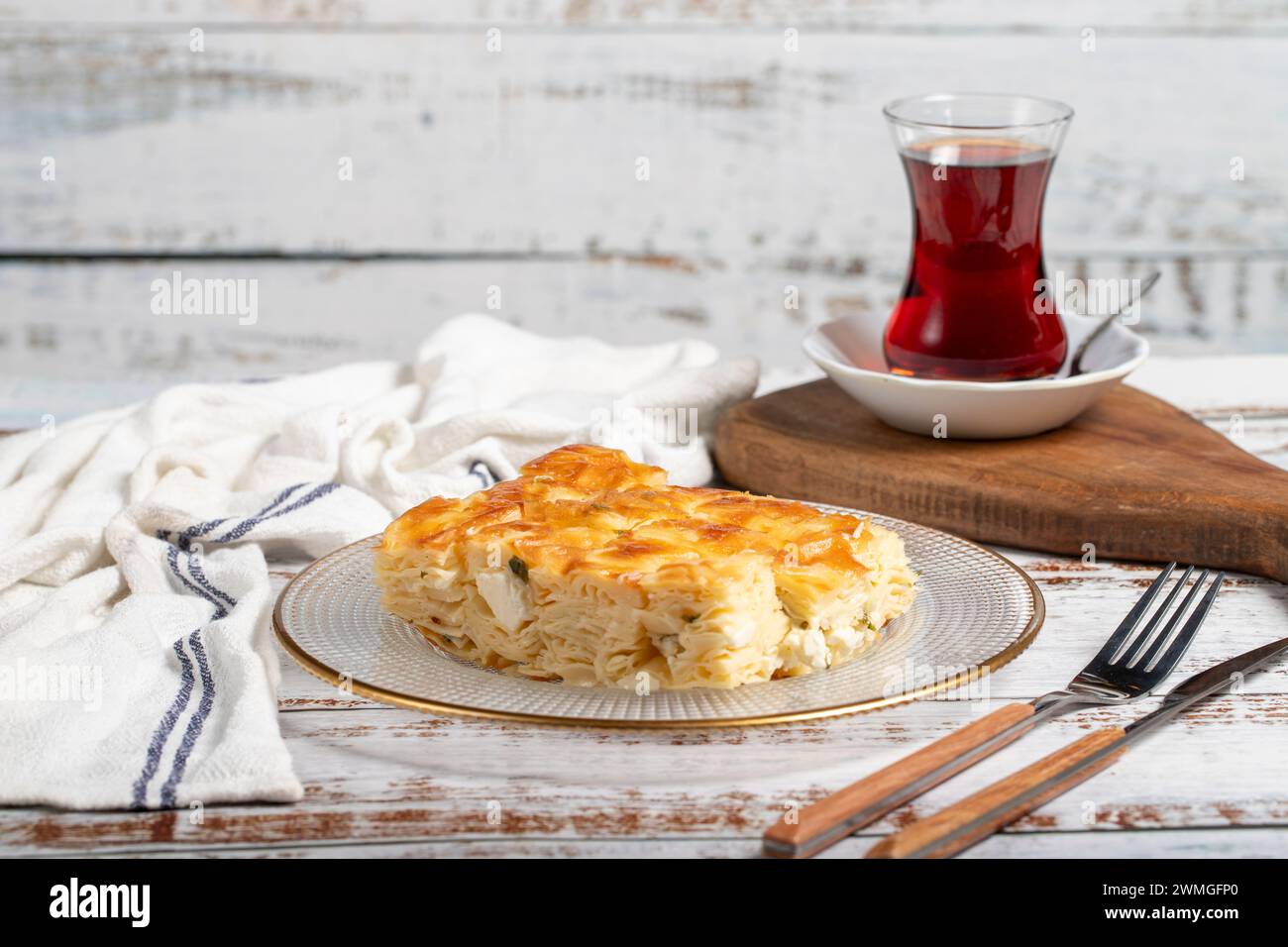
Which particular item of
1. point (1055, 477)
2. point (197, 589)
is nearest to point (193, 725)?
point (197, 589)

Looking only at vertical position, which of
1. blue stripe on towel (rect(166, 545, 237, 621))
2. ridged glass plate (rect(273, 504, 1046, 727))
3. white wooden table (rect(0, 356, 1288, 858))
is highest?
ridged glass plate (rect(273, 504, 1046, 727))

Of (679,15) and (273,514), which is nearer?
(273,514)

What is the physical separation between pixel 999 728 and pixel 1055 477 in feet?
2.44

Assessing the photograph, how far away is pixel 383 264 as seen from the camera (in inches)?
156

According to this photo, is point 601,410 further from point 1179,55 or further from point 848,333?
point 1179,55

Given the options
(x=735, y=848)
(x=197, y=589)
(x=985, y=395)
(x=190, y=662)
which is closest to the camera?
(x=735, y=848)

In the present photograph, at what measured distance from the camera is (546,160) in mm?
3869

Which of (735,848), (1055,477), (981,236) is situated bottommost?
(735,848)

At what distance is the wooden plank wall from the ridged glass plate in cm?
244

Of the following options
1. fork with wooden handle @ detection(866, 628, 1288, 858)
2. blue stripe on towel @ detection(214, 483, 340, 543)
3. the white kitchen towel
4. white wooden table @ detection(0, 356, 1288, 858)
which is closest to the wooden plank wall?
the white kitchen towel

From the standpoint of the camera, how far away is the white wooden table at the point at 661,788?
1161 millimetres

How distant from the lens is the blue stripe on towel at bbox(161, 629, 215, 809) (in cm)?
121

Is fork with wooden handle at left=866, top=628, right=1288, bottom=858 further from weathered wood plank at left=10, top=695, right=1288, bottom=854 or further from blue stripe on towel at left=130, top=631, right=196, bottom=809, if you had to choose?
blue stripe on towel at left=130, top=631, right=196, bottom=809

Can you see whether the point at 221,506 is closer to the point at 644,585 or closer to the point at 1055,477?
the point at 644,585
